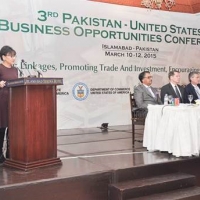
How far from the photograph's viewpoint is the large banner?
20.1 feet

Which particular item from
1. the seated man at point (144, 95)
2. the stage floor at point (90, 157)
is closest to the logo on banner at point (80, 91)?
the stage floor at point (90, 157)

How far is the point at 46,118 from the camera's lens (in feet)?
10.2

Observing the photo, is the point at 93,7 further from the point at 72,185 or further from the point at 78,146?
the point at 72,185

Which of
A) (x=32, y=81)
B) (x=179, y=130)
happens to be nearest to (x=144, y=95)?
(x=179, y=130)

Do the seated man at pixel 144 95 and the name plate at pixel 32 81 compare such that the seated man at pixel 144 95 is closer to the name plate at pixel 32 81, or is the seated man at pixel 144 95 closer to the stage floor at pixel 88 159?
the stage floor at pixel 88 159

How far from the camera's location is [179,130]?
3662 mm

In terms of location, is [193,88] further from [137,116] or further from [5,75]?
[5,75]

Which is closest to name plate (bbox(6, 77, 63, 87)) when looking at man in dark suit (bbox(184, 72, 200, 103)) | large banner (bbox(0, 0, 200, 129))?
man in dark suit (bbox(184, 72, 200, 103))

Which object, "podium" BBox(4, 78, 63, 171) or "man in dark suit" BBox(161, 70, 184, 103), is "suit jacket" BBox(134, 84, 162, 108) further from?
"podium" BBox(4, 78, 63, 171)

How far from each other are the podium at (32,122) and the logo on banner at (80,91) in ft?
11.3

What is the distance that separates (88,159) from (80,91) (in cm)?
327

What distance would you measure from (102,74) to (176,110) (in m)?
3.37

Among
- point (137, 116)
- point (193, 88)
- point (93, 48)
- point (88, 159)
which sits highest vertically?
point (93, 48)

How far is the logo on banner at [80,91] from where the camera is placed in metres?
6.62
